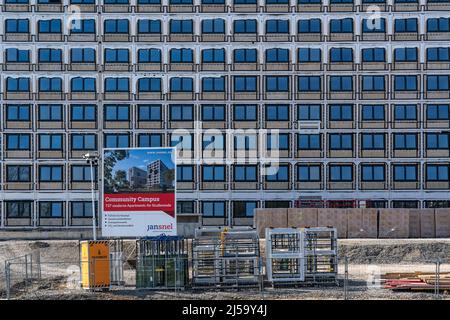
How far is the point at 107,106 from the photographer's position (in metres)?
69.2

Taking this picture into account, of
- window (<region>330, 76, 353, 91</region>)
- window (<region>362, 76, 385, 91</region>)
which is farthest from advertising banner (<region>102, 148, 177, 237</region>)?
window (<region>362, 76, 385, 91</region>)

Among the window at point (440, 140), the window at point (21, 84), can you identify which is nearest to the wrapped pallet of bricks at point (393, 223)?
the window at point (440, 140)

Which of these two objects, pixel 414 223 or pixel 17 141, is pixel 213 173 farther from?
pixel 414 223

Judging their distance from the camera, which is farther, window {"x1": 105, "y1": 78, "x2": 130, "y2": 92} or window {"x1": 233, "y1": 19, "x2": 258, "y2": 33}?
window {"x1": 233, "y1": 19, "x2": 258, "y2": 33}

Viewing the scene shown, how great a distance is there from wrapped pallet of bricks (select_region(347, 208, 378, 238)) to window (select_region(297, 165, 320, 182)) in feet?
33.7

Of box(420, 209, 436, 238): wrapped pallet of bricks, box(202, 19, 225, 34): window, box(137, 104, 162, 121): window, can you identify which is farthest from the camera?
box(202, 19, 225, 34): window

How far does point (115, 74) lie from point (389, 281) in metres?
41.3

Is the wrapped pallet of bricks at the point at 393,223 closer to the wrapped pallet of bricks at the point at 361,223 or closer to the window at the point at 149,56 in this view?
the wrapped pallet of bricks at the point at 361,223

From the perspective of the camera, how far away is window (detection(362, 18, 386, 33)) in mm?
69250

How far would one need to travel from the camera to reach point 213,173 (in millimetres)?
68875

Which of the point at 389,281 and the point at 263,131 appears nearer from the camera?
the point at 389,281

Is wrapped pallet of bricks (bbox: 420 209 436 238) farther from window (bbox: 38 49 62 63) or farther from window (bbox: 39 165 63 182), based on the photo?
window (bbox: 38 49 62 63)
